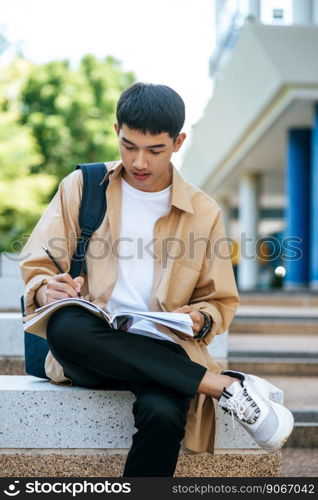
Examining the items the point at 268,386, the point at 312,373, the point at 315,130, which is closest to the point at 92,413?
the point at 268,386

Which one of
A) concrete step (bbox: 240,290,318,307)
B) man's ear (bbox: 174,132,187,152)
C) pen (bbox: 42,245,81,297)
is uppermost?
man's ear (bbox: 174,132,187,152)

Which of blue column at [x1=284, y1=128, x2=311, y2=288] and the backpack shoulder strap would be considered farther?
blue column at [x1=284, y1=128, x2=311, y2=288]

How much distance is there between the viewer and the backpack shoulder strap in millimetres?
3410

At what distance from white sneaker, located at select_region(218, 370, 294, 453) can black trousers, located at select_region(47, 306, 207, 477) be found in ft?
0.47

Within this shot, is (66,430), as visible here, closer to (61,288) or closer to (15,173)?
(61,288)

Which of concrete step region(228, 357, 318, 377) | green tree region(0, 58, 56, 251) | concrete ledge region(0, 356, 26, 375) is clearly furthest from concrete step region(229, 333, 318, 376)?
green tree region(0, 58, 56, 251)

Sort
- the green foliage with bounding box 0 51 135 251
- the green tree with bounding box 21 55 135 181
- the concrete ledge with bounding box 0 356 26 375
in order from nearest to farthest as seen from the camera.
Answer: the concrete ledge with bounding box 0 356 26 375
the green foliage with bounding box 0 51 135 251
the green tree with bounding box 21 55 135 181

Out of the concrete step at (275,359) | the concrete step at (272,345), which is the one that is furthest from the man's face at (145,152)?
the concrete step at (272,345)

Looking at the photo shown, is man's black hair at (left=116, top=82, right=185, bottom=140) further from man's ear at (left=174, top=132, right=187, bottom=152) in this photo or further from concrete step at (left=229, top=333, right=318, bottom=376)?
concrete step at (left=229, top=333, right=318, bottom=376)

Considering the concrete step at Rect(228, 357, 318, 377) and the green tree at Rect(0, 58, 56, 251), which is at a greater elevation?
the green tree at Rect(0, 58, 56, 251)

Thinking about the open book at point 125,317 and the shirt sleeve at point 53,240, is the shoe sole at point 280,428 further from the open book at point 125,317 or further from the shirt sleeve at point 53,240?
the shirt sleeve at point 53,240

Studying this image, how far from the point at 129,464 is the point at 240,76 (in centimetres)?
1541

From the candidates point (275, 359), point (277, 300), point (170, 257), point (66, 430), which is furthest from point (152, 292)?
point (277, 300)
